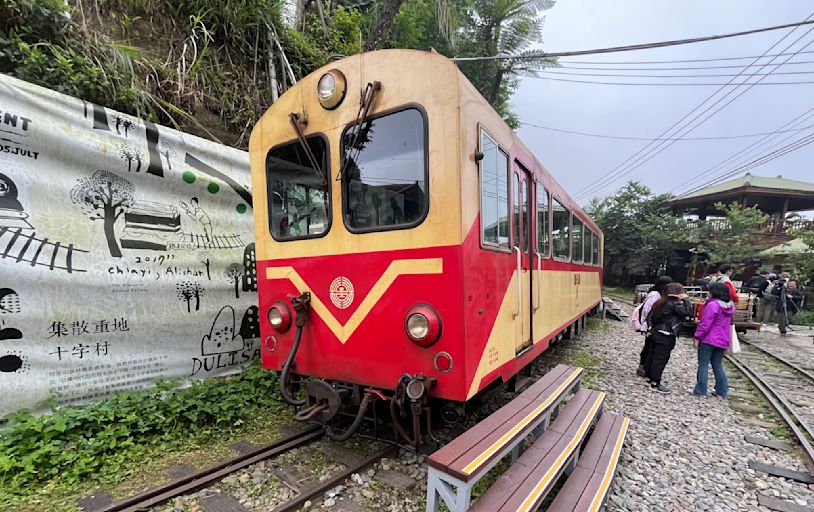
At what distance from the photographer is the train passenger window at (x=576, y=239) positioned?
23.3 ft

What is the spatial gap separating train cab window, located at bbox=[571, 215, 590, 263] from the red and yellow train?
146 inches

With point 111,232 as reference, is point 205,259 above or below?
below

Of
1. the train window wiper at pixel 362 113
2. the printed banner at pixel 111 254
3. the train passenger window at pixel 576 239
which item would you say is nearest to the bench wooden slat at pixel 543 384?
the train window wiper at pixel 362 113

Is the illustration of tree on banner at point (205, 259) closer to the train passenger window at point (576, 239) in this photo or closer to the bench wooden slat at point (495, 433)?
the bench wooden slat at point (495, 433)

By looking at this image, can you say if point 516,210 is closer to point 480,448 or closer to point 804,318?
point 480,448

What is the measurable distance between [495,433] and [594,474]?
3.10 ft

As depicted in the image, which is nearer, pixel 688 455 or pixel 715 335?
pixel 688 455

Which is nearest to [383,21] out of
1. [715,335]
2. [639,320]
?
[639,320]

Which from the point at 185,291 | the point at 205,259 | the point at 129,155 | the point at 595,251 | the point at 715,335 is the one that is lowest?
the point at 715,335

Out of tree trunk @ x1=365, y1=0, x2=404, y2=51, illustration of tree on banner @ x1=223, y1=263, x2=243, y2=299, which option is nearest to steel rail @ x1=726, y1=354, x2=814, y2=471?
illustration of tree on banner @ x1=223, y1=263, x2=243, y2=299

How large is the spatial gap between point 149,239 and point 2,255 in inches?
46.5

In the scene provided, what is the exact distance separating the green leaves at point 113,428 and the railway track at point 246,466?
527 millimetres

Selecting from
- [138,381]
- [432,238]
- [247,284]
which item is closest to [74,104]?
[247,284]

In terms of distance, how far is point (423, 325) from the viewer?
2.66m
